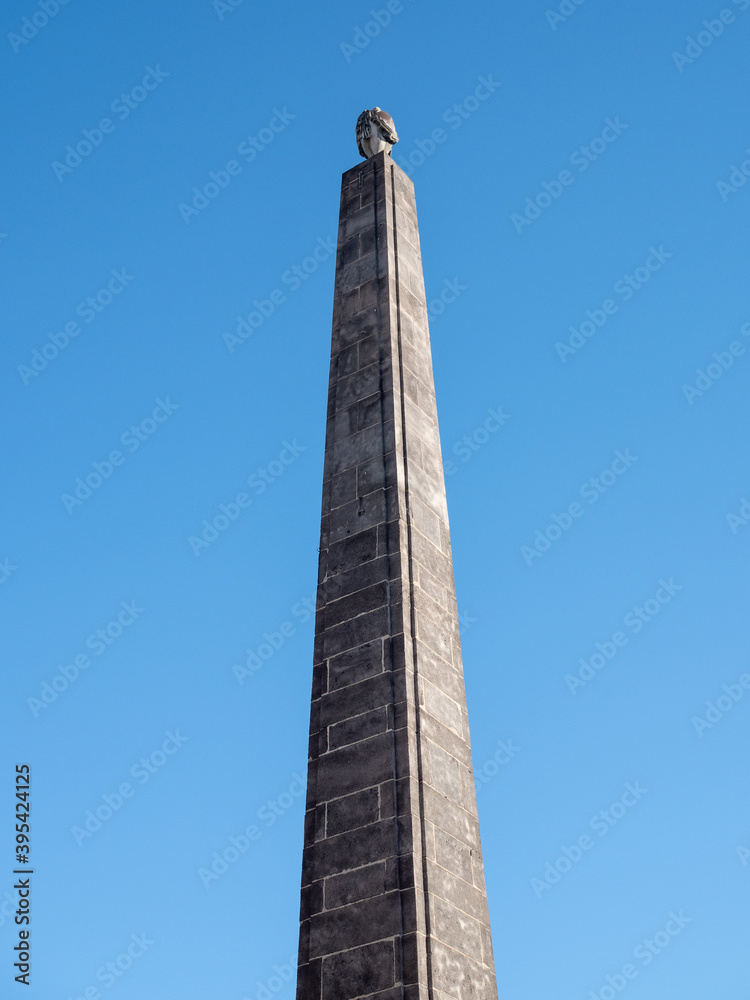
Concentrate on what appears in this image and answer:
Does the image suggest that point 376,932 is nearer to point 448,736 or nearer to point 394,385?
point 448,736

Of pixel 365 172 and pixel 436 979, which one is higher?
pixel 365 172

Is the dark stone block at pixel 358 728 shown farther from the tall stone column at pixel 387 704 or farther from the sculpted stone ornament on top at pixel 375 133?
the sculpted stone ornament on top at pixel 375 133

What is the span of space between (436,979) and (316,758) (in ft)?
6.93

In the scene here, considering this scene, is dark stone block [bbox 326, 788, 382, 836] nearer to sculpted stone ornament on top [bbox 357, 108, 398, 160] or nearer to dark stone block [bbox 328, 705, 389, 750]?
dark stone block [bbox 328, 705, 389, 750]

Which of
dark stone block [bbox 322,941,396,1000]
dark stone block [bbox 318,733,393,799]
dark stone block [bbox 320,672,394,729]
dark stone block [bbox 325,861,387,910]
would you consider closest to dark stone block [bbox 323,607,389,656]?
dark stone block [bbox 320,672,394,729]

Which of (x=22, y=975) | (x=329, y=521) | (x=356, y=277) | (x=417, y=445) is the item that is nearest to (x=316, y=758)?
(x=329, y=521)

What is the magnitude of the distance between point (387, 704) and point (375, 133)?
7.53m

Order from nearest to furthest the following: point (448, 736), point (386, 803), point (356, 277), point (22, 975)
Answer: point (386, 803)
point (448, 736)
point (356, 277)
point (22, 975)

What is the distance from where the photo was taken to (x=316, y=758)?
9.15 meters

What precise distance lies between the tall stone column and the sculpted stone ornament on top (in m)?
1.88

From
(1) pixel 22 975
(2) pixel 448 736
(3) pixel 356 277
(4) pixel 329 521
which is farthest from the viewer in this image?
(1) pixel 22 975

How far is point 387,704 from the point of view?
8859 millimetres

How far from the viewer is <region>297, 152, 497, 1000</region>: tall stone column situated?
793 cm

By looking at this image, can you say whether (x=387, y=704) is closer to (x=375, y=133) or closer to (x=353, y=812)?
(x=353, y=812)
